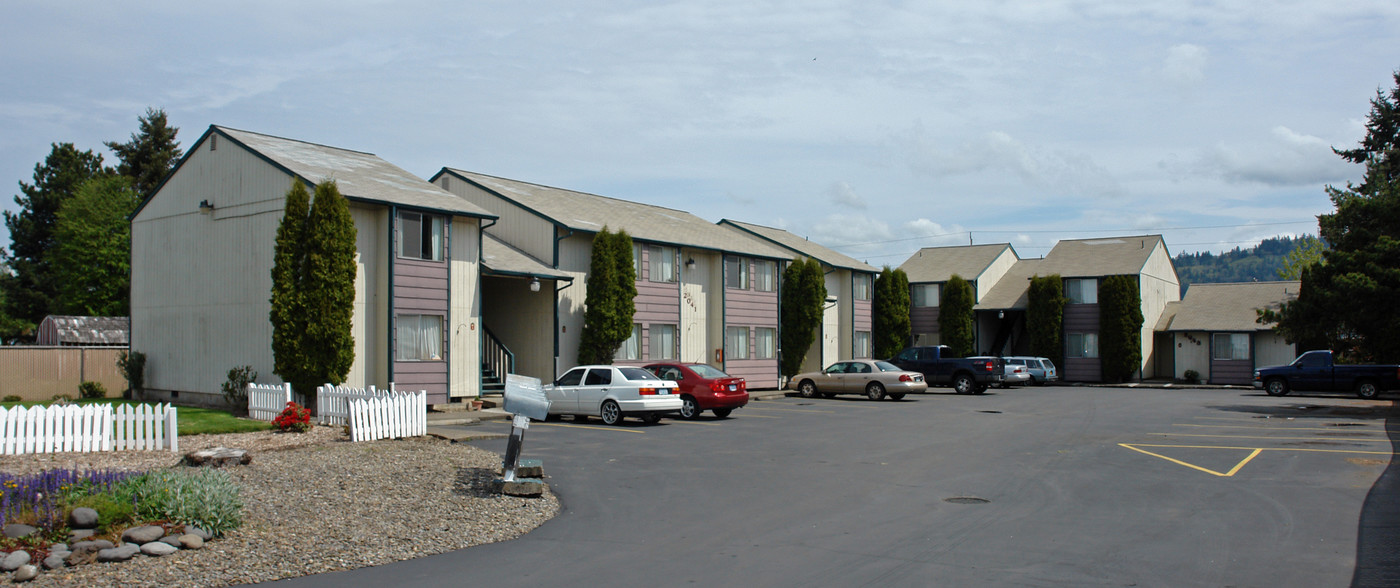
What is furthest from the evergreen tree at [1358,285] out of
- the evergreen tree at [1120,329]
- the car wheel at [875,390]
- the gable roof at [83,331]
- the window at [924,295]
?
the gable roof at [83,331]

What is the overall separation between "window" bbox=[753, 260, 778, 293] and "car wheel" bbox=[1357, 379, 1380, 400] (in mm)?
20361

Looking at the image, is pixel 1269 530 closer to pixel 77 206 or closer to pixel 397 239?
pixel 397 239

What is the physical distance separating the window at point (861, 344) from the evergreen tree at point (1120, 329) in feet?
40.4

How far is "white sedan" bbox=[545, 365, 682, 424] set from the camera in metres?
20.8

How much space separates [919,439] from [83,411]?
565 inches

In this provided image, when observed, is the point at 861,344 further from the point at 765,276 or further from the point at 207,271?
the point at 207,271

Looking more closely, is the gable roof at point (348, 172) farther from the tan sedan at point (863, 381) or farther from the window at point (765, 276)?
the window at point (765, 276)

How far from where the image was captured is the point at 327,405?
1956 centimetres

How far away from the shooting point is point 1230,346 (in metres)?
46.8

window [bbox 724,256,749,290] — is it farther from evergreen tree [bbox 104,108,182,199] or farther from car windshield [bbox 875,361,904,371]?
evergreen tree [bbox 104,108,182,199]

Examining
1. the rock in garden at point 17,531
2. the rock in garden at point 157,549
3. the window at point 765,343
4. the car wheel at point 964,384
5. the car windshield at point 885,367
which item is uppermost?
the window at point 765,343

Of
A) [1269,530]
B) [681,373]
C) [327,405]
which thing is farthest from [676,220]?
[1269,530]

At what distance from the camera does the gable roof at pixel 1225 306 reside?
46.9m

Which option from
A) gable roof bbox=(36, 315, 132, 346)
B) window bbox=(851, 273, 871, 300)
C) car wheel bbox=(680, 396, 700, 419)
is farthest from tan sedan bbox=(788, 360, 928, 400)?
gable roof bbox=(36, 315, 132, 346)
